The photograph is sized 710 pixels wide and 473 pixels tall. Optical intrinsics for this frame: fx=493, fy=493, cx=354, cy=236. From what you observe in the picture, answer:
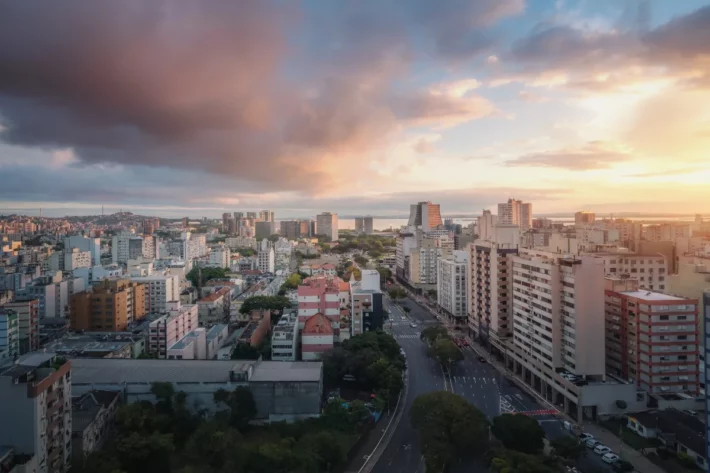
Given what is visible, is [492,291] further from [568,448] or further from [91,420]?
[91,420]

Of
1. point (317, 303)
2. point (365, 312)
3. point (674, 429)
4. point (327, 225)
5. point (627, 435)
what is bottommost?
point (627, 435)

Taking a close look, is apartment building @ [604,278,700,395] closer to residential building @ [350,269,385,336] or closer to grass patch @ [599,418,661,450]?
grass patch @ [599,418,661,450]

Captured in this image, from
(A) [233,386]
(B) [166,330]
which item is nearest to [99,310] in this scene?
(B) [166,330]

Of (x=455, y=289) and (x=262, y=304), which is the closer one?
(x=262, y=304)

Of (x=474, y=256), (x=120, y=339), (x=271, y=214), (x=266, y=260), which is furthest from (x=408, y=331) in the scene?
(x=271, y=214)

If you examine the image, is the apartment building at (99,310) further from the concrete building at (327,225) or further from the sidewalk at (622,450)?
the concrete building at (327,225)

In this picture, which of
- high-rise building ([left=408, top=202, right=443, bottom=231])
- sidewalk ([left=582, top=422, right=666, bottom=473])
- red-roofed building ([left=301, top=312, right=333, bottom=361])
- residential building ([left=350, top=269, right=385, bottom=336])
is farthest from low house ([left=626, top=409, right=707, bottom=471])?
high-rise building ([left=408, top=202, right=443, bottom=231])
